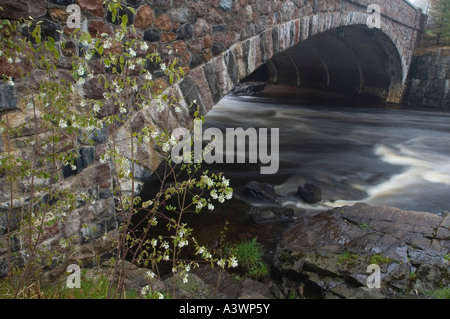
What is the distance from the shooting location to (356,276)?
306 cm

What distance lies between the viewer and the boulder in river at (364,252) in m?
3.01

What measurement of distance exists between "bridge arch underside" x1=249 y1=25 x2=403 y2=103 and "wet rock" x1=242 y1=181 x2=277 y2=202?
341 inches

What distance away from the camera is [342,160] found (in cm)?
742

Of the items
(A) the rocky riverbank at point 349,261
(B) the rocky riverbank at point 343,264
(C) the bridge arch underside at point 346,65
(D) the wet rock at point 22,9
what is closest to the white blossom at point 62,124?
(D) the wet rock at point 22,9

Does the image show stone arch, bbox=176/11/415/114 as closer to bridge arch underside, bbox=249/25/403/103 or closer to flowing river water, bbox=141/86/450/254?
flowing river water, bbox=141/86/450/254

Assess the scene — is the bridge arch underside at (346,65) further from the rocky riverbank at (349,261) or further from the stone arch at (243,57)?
the rocky riverbank at (349,261)

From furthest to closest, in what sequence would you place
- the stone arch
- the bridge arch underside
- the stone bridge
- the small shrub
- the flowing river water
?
1. the bridge arch underside
2. the flowing river water
3. the stone arch
4. the small shrub
5. the stone bridge

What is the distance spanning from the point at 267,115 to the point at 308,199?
7.26m

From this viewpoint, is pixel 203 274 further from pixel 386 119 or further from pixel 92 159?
pixel 386 119

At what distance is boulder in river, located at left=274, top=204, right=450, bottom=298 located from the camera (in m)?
3.01

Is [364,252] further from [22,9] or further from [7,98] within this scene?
[22,9]

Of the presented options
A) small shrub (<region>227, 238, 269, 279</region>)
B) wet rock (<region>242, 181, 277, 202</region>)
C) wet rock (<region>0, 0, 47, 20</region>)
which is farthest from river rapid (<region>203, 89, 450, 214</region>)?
wet rock (<region>0, 0, 47, 20</region>)

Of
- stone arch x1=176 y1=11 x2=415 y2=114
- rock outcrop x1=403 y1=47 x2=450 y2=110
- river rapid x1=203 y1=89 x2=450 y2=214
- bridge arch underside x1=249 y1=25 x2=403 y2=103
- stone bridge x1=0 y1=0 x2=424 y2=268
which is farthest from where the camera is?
rock outcrop x1=403 y1=47 x2=450 y2=110
